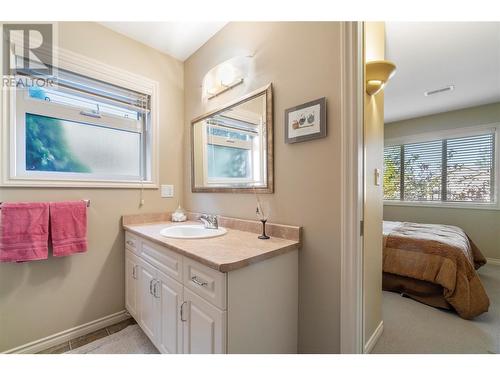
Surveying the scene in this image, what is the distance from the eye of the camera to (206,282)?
39.6 inches

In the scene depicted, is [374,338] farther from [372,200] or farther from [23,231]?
[23,231]

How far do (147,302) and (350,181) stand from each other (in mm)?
1526

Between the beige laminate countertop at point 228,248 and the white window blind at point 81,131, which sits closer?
the beige laminate countertop at point 228,248

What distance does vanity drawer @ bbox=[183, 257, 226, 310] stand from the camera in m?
0.93

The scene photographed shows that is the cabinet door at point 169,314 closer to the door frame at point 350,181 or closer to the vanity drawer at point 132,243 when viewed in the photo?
the vanity drawer at point 132,243

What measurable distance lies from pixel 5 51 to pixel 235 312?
7.24ft

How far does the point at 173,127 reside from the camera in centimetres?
220

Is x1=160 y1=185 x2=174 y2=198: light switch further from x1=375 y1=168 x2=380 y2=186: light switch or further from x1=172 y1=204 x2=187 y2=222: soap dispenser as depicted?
x1=375 y1=168 x2=380 y2=186: light switch

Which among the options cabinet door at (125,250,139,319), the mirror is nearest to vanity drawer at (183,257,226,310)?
the mirror

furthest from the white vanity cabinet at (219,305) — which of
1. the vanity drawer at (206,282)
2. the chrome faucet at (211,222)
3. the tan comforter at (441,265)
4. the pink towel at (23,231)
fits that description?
the tan comforter at (441,265)

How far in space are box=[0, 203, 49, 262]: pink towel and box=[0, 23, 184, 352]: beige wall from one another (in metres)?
0.11

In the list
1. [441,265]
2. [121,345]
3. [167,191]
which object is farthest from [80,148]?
[441,265]

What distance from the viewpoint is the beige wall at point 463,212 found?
3348 mm

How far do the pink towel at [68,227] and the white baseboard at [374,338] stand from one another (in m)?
2.11
